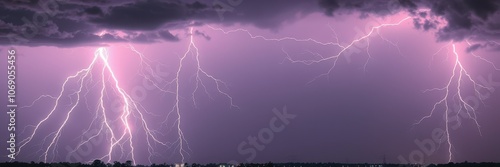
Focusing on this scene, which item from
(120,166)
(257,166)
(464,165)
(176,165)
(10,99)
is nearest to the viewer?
(10,99)

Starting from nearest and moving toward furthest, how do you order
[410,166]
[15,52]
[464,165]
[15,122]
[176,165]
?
[15,122] < [15,52] < [176,165] < [410,166] < [464,165]

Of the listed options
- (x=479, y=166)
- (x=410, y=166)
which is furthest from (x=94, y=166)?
(x=479, y=166)

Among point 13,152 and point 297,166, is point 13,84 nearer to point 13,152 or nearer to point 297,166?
point 13,152

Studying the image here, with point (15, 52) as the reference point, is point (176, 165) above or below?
below

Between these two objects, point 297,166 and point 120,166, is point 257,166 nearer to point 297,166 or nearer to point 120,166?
point 120,166

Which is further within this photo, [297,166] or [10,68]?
[297,166]

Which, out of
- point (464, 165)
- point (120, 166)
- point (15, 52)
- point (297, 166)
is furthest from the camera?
point (297, 166)

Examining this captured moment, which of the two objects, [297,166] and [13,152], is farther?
Result: [297,166]

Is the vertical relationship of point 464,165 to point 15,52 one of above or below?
below

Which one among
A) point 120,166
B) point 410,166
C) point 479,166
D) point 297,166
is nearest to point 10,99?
point 120,166

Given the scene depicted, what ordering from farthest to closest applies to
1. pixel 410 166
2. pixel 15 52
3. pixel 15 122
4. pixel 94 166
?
pixel 410 166, pixel 94 166, pixel 15 52, pixel 15 122
